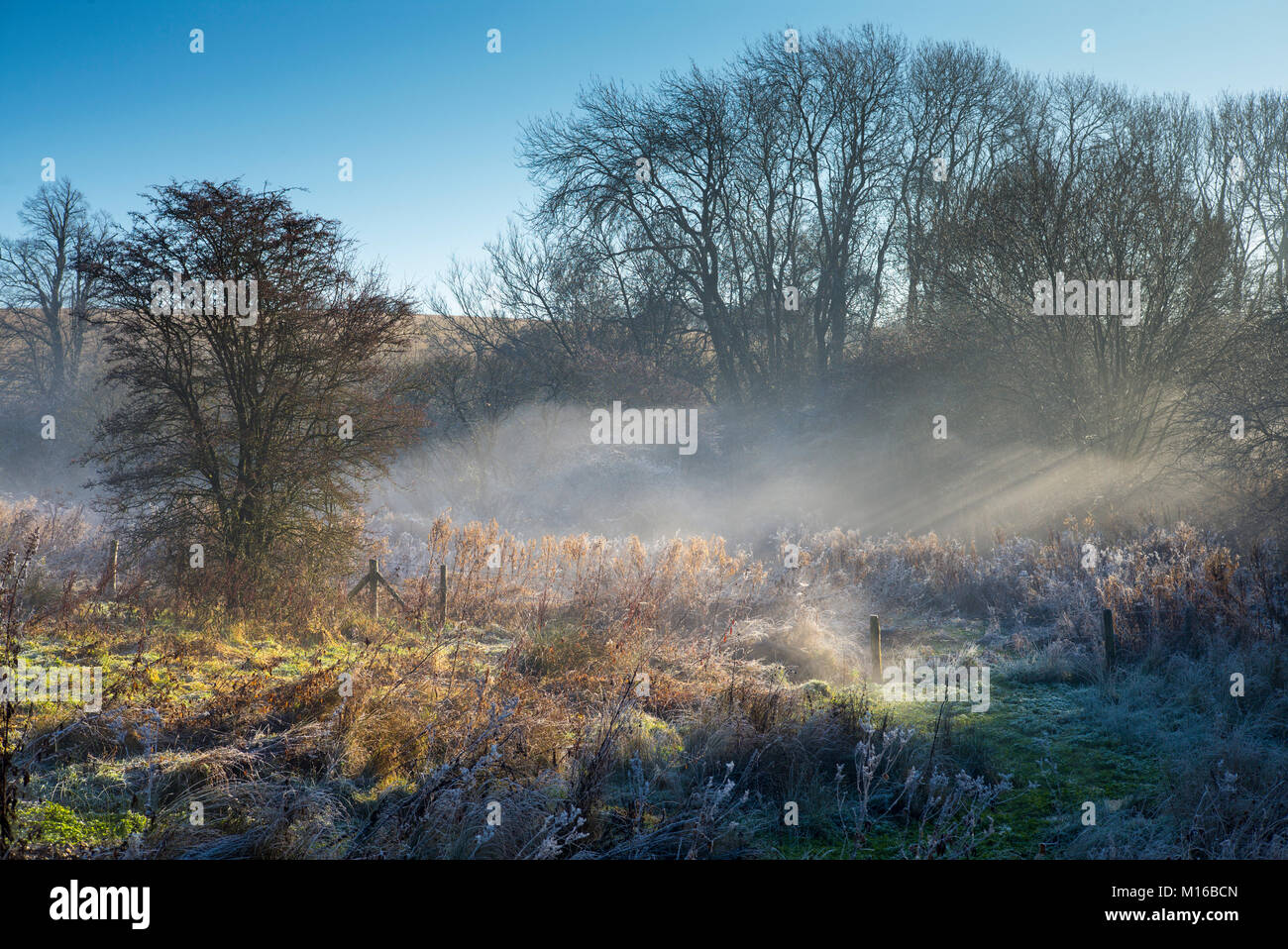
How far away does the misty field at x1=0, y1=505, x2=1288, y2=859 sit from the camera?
4066 millimetres

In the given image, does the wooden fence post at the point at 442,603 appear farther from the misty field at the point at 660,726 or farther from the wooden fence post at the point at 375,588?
the wooden fence post at the point at 375,588

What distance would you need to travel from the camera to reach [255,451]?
9.95 metres

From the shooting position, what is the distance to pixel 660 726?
6.00m

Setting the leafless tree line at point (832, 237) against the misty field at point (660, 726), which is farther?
the leafless tree line at point (832, 237)

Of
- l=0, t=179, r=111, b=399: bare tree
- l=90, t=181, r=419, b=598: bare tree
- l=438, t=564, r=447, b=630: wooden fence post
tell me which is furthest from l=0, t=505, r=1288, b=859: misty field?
l=0, t=179, r=111, b=399: bare tree

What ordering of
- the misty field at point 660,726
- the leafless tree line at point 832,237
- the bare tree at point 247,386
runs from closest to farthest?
the misty field at point 660,726 < the bare tree at point 247,386 < the leafless tree line at point 832,237

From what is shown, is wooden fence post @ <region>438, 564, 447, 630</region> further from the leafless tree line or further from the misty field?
the leafless tree line

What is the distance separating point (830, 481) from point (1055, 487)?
7111 millimetres

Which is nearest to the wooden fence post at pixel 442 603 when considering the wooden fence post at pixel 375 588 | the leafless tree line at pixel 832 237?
the wooden fence post at pixel 375 588

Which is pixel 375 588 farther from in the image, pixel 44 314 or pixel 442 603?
pixel 44 314

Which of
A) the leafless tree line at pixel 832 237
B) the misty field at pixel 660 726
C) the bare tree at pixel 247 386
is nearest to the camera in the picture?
the misty field at pixel 660 726

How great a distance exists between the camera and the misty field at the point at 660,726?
407 cm
